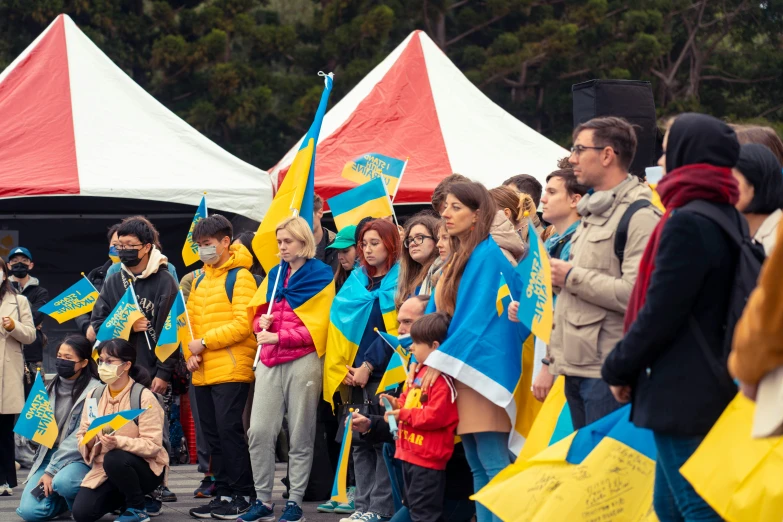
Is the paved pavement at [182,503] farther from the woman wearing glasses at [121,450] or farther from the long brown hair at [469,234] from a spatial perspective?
the long brown hair at [469,234]

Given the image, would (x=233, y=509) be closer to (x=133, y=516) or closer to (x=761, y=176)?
(x=133, y=516)

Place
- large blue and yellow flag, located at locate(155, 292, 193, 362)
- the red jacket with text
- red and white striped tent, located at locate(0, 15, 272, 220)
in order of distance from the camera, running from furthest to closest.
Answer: red and white striped tent, located at locate(0, 15, 272, 220) → large blue and yellow flag, located at locate(155, 292, 193, 362) → the red jacket with text

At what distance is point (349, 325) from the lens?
6711 mm

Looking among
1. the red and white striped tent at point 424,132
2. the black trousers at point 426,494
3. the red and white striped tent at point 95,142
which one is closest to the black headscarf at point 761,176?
the black trousers at point 426,494

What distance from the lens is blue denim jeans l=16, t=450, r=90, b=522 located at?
6707mm

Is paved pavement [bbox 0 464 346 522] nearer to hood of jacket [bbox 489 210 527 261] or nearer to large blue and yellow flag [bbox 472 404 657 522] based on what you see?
hood of jacket [bbox 489 210 527 261]

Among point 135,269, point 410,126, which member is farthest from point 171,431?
point 410,126

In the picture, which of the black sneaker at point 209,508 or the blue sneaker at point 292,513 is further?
A: the black sneaker at point 209,508

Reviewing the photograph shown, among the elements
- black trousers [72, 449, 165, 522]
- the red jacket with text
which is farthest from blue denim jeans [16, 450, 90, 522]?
the red jacket with text

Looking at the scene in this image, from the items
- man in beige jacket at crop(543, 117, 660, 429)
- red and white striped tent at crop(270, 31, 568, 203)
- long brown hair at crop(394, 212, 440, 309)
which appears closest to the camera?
man in beige jacket at crop(543, 117, 660, 429)

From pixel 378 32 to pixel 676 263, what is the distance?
765 inches

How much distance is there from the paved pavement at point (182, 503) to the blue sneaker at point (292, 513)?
0.16 meters

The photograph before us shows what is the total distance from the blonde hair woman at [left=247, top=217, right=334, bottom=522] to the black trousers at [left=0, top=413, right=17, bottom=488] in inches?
96.5

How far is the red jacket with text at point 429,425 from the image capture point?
5230mm
